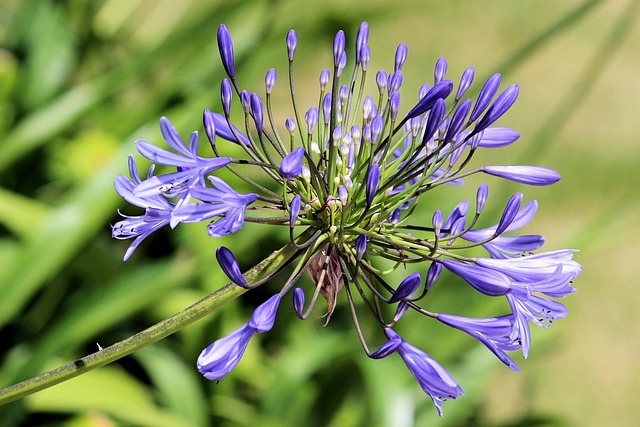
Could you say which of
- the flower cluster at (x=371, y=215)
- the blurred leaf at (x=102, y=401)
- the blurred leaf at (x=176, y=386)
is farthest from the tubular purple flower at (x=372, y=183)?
the blurred leaf at (x=176, y=386)

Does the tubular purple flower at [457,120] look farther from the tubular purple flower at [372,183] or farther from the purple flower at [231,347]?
the purple flower at [231,347]

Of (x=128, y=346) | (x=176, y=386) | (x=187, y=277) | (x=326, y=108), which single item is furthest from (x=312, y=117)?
(x=176, y=386)

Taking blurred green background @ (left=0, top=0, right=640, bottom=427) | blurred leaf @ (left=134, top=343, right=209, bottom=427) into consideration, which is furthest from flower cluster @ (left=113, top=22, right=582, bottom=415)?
blurred leaf @ (left=134, top=343, right=209, bottom=427)

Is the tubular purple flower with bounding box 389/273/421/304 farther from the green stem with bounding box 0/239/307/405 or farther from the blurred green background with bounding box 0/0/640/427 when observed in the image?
the blurred green background with bounding box 0/0/640/427

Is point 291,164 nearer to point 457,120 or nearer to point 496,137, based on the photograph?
point 457,120

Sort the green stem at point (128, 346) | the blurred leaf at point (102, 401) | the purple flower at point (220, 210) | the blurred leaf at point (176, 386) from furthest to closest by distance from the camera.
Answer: the blurred leaf at point (176, 386)
the blurred leaf at point (102, 401)
the purple flower at point (220, 210)
the green stem at point (128, 346)
